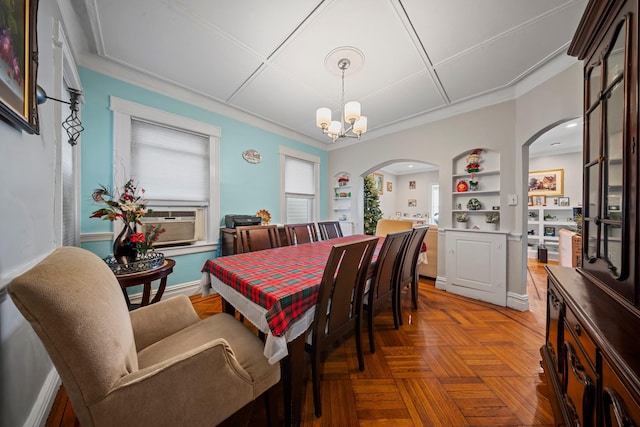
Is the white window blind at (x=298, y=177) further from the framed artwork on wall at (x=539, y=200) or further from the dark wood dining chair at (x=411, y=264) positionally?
the framed artwork on wall at (x=539, y=200)

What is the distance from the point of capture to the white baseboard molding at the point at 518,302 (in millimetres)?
2391

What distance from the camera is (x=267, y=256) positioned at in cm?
186

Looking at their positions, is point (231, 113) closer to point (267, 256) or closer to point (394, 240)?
point (267, 256)

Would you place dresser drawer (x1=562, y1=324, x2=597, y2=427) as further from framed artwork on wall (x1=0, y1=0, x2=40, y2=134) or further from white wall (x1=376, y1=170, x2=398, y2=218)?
white wall (x1=376, y1=170, x2=398, y2=218)

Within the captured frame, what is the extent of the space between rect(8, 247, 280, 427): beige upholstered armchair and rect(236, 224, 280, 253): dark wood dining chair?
122 centimetres

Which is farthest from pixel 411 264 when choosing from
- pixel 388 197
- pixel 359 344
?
pixel 388 197

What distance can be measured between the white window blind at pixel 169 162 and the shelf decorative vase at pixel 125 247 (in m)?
0.92

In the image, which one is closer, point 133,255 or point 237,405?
point 237,405

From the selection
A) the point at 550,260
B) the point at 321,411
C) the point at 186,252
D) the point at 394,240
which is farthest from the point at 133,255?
the point at 550,260

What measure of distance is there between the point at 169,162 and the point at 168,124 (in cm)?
44

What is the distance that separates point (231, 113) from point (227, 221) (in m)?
1.55

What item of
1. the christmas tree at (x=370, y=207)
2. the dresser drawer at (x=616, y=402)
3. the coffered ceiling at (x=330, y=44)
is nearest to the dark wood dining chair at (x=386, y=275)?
the dresser drawer at (x=616, y=402)

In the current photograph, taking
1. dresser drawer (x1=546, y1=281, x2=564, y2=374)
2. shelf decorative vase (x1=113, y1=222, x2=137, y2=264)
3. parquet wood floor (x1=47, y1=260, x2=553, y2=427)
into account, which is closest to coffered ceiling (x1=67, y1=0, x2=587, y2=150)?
shelf decorative vase (x1=113, y1=222, x2=137, y2=264)

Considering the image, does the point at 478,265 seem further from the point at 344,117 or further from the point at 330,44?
the point at 330,44
